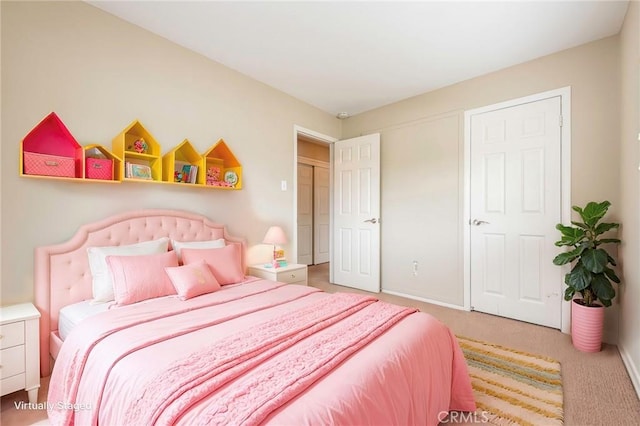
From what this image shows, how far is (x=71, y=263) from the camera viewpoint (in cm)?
209

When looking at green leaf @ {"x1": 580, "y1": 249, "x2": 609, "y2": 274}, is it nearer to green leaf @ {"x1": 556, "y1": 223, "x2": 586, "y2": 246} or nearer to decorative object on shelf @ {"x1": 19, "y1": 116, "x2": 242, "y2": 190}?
green leaf @ {"x1": 556, "y1": 223, "x2": 586, "y2": 246}

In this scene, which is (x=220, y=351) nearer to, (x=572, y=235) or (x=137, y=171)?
(x=137, y=171)

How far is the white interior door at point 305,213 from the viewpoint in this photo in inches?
235

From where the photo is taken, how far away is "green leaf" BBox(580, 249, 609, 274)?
88.8 inches

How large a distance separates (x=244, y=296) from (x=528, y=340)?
2.49m

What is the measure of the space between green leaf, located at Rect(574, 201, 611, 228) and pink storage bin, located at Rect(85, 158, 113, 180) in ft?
12.2

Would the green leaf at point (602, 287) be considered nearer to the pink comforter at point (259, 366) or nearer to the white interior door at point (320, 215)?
the pink comforter at point (259, 366)

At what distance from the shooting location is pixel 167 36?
8.66 ft

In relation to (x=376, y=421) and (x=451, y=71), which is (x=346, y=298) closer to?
(x=376, y=421)

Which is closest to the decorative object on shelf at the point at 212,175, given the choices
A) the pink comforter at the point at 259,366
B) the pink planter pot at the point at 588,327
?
the pink comforter at the point at 259,366

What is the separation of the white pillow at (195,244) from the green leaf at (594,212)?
10.1 ft

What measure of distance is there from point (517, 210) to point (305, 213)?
382 centimetres

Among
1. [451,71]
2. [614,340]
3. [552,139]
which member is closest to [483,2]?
[451,71]

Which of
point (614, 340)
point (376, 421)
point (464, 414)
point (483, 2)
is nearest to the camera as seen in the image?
point (376, 421)
